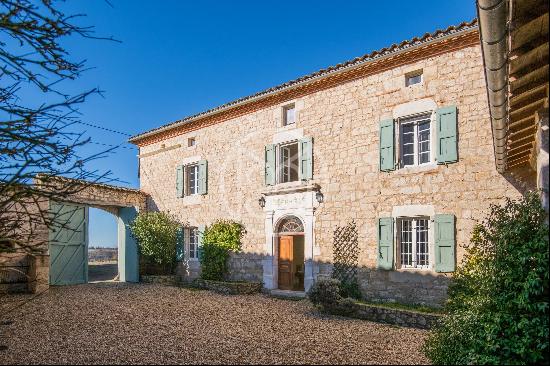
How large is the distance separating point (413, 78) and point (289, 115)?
3617 millimetres

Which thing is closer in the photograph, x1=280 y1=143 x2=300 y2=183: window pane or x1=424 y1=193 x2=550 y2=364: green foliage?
x1=424 y1=193 x2=550 y2=364: green foliage

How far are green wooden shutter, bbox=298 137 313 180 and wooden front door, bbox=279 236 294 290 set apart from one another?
6.39ft

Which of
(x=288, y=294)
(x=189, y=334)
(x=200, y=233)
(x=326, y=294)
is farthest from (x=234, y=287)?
(x=189, y=334)

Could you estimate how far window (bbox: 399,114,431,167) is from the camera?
838cm

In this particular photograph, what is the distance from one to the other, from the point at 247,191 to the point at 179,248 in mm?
3622

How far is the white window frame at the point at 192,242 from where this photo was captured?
13.2 metres

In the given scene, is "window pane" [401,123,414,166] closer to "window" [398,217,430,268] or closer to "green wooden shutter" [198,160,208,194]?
"window" [398,217,430,268]

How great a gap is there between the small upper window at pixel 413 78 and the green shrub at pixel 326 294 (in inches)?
187

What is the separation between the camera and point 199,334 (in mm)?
6043

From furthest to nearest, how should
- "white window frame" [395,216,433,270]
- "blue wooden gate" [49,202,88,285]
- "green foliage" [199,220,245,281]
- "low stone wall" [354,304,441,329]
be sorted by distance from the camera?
"blue wooden gate" [49,202,88,285]
"green foliage" [199,220,245,281]
"white window frame" [395,216,433,270]
"low stone wall" [354,304,441,329]

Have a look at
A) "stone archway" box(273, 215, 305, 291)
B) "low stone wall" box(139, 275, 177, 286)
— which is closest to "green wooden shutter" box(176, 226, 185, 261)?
"low stone wall" box(139, 275, 177, 286)

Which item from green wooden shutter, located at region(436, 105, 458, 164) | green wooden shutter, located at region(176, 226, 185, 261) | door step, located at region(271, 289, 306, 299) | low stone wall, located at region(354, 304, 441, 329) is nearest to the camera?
low stone wall, located at region(354, 304, 441, 329)

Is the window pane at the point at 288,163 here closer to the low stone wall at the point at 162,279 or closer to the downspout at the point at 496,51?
the low stone wall at the point at 162,279

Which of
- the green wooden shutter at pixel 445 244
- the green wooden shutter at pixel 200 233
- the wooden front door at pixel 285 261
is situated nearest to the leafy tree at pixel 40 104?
the green wooden shutter at pixel 445 244
